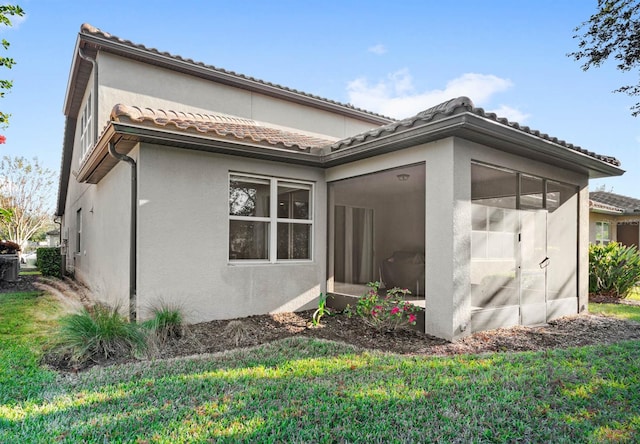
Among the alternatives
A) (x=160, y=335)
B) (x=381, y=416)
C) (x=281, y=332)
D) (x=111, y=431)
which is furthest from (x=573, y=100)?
(x=111, y=431)

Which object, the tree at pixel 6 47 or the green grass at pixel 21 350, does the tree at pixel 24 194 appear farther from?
the tree at pixel 6 47

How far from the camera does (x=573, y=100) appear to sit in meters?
10.6

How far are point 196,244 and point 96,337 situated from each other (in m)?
2.35

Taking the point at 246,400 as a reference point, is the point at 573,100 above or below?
above

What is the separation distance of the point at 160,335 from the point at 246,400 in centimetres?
291

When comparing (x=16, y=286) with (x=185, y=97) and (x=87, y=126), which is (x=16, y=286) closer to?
(x=87, y=126)

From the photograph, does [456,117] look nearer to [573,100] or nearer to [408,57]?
[408,57]

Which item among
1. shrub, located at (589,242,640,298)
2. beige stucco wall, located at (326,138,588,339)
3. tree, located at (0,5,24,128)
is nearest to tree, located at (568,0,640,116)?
beige stucco wall, located at (326,138,588,339)

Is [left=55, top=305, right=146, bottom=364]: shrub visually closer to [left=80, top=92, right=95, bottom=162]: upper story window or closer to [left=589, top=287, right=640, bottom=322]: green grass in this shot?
[left=80, top=92, right=95, bottom=162]: upper story window

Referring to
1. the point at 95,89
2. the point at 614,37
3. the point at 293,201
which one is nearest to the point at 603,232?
the point at 614,37

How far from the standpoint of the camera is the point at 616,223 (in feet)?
59.2

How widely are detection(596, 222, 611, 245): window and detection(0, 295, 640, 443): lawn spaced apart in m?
15.0

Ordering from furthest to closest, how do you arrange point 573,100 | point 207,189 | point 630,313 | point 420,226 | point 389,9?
point 420,226, point 573,100, point 389,9, point 630,313, point 207,189

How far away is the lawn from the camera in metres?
2.95
